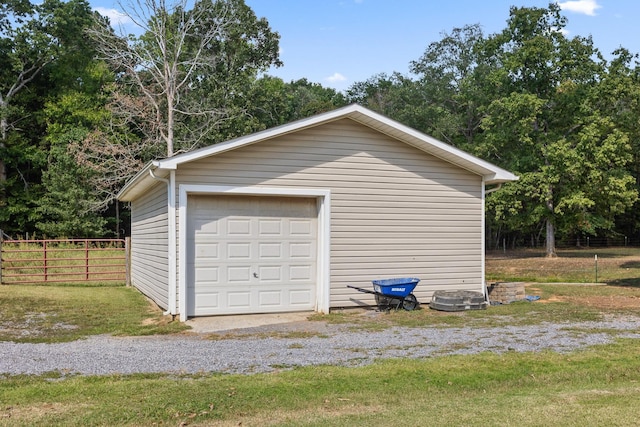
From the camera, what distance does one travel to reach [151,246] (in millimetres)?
12812

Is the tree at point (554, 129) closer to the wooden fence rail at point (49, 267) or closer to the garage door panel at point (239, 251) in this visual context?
the wooden fence rail at point (49, 267)

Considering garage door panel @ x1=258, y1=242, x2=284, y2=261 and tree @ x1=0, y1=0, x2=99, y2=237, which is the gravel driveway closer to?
garage door panel @ x1=258, y1=242, x2=284, y2=261

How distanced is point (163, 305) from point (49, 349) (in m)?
3.45

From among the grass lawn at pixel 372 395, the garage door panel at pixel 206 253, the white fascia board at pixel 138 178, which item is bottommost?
the grass lawn at pixel 372 395

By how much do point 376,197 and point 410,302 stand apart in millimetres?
2235

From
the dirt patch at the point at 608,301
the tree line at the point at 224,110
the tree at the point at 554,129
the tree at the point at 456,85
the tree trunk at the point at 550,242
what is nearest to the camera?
the dirt patch at the point at 608,301

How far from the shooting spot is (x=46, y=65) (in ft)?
108

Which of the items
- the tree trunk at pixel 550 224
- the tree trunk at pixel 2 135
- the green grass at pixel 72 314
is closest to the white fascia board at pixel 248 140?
the green grass at pixel 72 314

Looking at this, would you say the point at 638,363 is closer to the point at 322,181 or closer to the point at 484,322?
the point at 484,322

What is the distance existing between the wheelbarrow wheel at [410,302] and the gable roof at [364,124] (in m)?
3.06

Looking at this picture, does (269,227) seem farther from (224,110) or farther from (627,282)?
(224,110)

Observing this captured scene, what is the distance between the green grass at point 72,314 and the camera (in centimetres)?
896

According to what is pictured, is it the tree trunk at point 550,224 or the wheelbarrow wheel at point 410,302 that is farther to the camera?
the tree trunk at point 550,224

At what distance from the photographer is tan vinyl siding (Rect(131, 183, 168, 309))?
10969 millimetres
